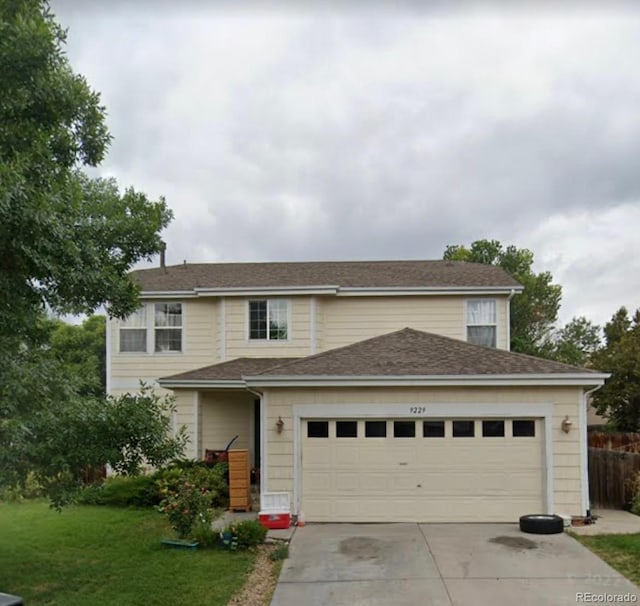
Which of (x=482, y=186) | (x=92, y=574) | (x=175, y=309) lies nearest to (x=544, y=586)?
(x=92, y=574)

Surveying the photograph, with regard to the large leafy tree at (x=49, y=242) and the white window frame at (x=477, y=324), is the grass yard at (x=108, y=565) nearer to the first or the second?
the large leafy tree at (x=49, y=242)

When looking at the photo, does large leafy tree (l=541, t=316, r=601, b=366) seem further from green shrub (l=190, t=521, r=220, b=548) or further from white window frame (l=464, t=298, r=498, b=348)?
green shrub (l=190, t=521, r=220, b=548)

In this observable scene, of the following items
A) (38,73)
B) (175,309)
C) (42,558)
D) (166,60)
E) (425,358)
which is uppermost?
(166,60)

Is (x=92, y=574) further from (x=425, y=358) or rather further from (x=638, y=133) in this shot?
(x=638, y=133)

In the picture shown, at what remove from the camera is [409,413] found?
12734 mm

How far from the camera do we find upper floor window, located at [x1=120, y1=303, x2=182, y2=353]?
1941 cm

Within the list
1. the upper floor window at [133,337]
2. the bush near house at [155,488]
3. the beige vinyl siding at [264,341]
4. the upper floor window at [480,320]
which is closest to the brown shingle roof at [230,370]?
the beige vinyl siding at [264,341]

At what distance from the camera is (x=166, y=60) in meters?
9.29

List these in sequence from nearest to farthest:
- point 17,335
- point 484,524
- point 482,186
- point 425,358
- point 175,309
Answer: point 17,335, point 484,524, point 425,358, point 482,186, point 175,309

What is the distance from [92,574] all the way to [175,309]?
438 inches

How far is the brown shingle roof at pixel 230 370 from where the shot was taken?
17.1 meters

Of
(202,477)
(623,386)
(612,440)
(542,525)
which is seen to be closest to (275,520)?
(202,477)

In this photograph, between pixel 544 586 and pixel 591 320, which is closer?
pixel 544 586

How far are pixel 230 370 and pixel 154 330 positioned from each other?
3.34 m
